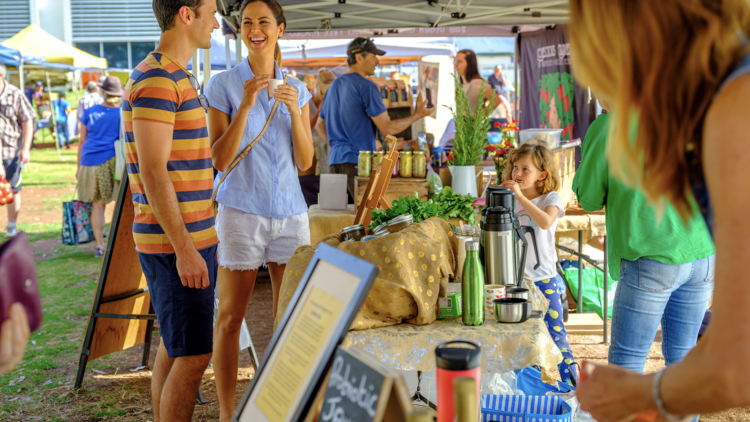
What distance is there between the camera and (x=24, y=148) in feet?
23.6

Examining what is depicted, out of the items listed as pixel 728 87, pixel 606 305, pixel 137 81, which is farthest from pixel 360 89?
pixel 728 87

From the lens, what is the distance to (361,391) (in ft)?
2.96

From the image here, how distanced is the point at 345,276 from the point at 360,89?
13.2ft

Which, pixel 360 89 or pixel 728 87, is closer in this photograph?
pixel 728 87

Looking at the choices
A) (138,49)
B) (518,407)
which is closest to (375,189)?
(518,407)

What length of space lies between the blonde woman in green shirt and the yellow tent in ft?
57.6

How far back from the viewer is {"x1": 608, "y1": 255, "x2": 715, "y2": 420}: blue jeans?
222 centimetres

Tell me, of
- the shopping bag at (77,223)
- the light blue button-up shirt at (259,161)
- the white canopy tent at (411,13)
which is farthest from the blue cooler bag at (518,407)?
the shopping bag at (77,223)

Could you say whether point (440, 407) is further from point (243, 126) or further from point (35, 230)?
point (35, 230)

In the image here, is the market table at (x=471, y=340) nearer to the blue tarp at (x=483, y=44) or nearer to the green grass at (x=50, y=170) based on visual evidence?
the blue tarp at (x=483, y=44)

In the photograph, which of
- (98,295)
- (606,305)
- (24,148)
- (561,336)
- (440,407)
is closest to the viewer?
(440,407)

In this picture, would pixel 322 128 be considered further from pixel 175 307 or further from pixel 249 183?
pixel 175 307

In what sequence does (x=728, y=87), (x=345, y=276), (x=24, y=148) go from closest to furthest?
(x=728, y=87) < (x=345, y=276) < (x=24, y=148)

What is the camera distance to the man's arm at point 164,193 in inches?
78.3
